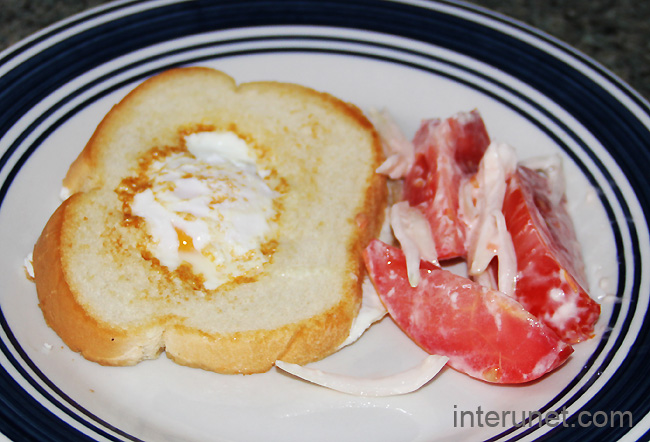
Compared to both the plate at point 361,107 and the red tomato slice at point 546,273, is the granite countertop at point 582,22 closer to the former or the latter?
the plate at point 361,107

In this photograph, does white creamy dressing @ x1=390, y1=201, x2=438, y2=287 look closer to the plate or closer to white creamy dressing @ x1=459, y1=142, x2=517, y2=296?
white creamy dressing @ x1=459, y1=142, x2=517, y2=296

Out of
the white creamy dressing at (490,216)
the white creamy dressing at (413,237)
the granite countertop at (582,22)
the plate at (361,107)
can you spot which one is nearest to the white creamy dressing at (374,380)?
the plate at (361,107)

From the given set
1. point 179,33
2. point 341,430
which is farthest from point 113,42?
point 341,430

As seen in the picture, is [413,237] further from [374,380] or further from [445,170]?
[374,380]

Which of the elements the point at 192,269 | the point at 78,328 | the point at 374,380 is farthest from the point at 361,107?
the point at 78,328

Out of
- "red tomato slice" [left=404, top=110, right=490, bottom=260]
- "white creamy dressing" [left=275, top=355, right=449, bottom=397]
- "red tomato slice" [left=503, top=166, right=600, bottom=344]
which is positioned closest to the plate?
"white creamy dressing" [left=275, top=355, right=449, bottom=397]

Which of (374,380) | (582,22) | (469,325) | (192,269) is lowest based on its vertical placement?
(374,380)
